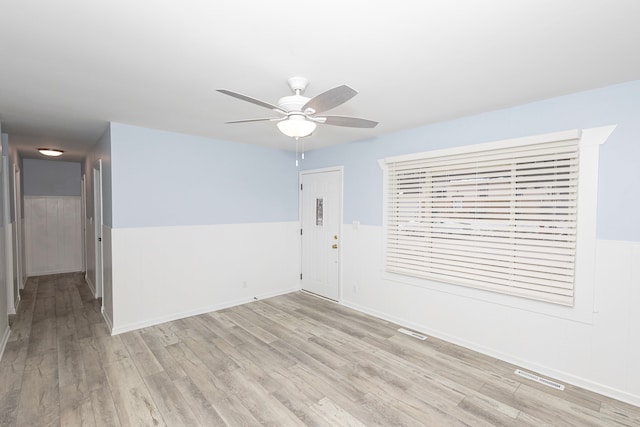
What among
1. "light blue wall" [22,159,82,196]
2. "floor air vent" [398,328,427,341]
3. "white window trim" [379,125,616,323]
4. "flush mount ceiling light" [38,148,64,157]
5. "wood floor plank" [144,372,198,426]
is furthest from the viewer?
"light blue wall" [22,159,82,196]

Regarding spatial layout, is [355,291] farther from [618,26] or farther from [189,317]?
[618,26]

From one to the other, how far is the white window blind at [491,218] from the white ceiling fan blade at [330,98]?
6.42 ft

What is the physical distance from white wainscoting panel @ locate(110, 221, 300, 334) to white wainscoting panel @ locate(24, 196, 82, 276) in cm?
374

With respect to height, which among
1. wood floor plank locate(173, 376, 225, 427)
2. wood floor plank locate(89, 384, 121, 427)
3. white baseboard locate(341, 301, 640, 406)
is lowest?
wood floor plank locate(173, 376, 225, 427)

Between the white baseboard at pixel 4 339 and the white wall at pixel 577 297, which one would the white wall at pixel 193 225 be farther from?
the white wall at pixel 577 297

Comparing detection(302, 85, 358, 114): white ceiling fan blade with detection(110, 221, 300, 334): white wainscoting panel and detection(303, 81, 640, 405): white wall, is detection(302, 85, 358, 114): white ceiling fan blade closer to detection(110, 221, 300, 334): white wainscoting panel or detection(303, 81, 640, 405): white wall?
detection(303, 81, 640, 405): white wall

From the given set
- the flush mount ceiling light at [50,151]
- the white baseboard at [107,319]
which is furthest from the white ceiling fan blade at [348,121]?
the flush mount ceiling light at [50,151]

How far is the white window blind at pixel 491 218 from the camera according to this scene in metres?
2.66

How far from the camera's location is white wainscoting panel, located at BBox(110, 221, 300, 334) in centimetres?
364

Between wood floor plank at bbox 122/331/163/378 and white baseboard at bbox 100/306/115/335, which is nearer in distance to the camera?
wood floor plank at bbox 122/331/163/378

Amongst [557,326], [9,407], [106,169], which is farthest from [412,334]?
[106,169]

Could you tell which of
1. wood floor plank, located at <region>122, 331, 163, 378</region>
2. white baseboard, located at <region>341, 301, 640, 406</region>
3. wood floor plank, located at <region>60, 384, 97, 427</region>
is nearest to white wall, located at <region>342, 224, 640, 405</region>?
white baseboard, located at <region>341, 301, 640, 406</region>

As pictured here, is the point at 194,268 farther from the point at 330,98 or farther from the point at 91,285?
the point at 330,98

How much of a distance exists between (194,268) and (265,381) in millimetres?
2133
